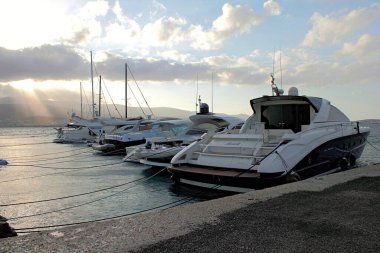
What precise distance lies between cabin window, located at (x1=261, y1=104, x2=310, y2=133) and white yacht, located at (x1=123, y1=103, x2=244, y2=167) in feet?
6.61

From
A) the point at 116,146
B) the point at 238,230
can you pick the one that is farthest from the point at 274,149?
the point at 116,146

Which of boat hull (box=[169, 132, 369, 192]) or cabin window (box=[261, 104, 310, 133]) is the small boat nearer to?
cabin window (box=[261, 104, 310, 133])

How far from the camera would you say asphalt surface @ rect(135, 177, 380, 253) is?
4.73m

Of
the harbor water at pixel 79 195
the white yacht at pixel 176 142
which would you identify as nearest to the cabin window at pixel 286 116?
the white yacht at pixel 176 142

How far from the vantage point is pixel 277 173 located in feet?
39.4

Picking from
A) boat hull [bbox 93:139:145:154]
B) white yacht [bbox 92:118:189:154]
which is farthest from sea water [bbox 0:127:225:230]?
boat hull [bbox 93:139:145:154]

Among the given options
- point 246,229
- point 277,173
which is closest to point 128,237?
point 246,229

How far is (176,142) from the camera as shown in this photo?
22.6m

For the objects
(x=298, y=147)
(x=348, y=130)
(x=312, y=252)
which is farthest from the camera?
(x=348, y=130)

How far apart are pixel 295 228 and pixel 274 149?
7579mm

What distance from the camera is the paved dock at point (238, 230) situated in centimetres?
475

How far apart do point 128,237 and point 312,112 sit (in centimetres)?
1282

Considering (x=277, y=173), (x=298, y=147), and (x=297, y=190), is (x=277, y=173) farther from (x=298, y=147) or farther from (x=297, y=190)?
(x=297, y=190)

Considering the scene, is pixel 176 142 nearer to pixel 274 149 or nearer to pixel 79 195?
pixel 79 195
